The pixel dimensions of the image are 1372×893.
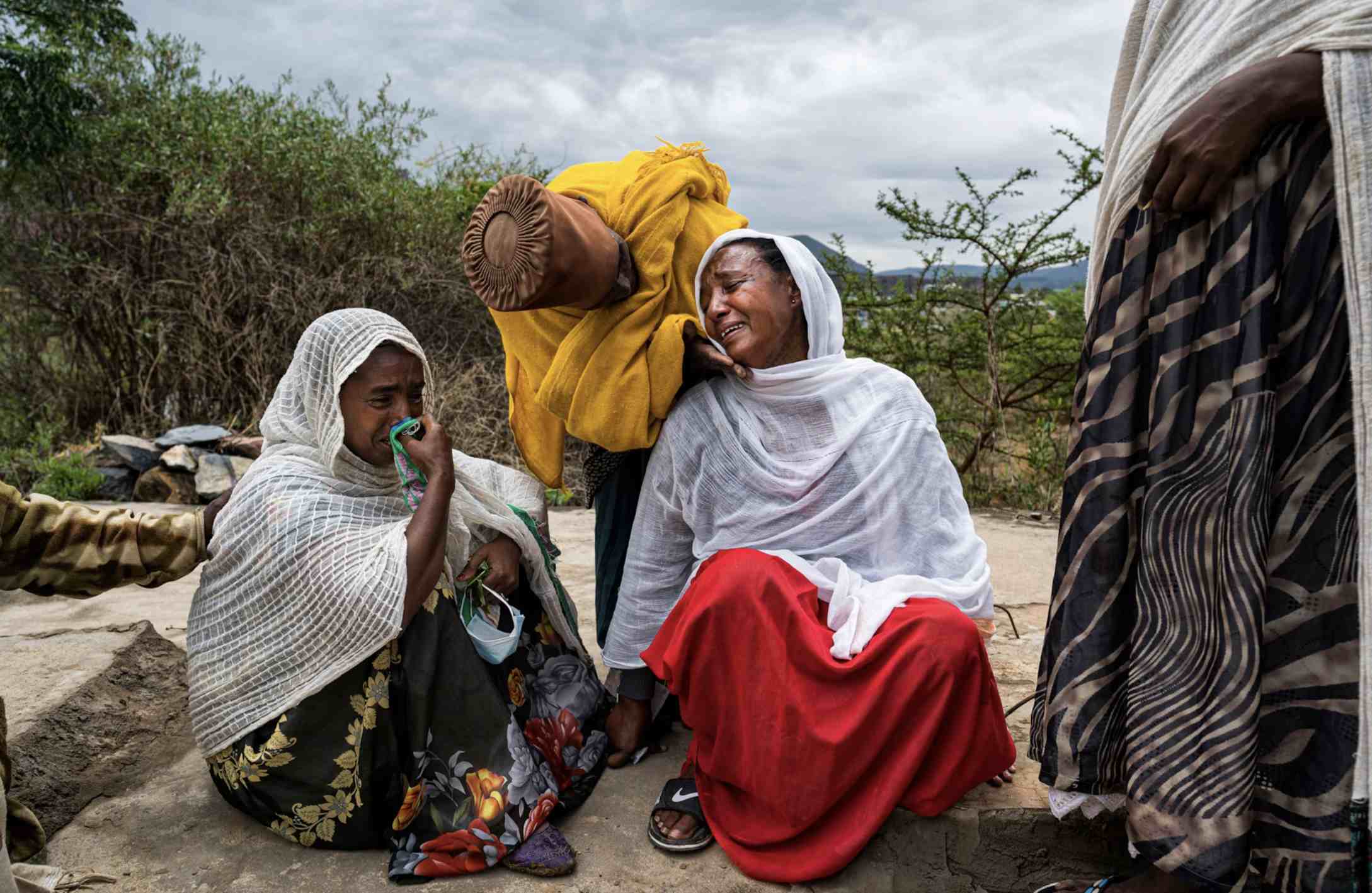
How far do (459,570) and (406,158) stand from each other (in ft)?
20.6

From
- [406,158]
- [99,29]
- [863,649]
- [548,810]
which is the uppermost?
[99,29]

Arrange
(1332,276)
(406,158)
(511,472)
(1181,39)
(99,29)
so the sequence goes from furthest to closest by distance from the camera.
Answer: (406,158) < (99,29) < (511,472) < (1181,39) < (1332,276)

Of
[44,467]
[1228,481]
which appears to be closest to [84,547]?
[1228,481]

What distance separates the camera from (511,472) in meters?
2.95

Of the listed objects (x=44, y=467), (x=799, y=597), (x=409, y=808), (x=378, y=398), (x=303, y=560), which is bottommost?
(x=409, y=808)

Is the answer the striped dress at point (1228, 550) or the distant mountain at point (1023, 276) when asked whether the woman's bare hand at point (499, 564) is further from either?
the distant mountain at point (1023, 276)

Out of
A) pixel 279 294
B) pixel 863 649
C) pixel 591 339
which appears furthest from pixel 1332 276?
pixel 279 294

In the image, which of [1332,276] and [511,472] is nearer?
[1332,276]

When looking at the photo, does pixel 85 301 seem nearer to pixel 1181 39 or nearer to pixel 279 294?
pixel 279 294

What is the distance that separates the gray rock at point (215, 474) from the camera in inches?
235

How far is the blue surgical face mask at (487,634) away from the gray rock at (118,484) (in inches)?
180

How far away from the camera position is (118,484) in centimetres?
607

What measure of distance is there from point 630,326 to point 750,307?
0.32 m

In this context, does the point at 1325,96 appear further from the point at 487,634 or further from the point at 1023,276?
the point at 1023,276
